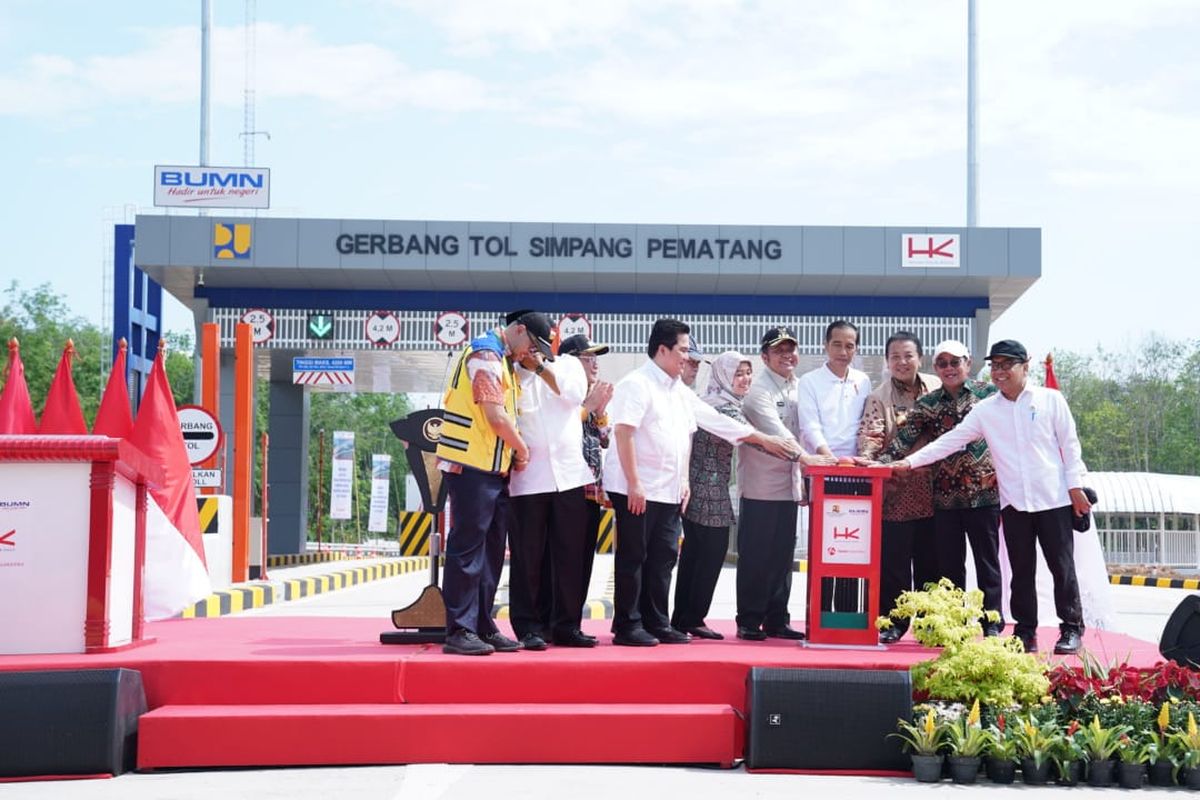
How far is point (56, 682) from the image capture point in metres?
5.77

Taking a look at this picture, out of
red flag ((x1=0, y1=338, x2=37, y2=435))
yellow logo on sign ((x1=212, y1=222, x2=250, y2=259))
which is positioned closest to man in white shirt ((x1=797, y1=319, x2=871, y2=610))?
red flag ((x1=0, y1=338, x2=37, y2=435))

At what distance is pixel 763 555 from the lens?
7531 millimetres

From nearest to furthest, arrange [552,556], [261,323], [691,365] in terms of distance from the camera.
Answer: [552,556] → [691,365] → [261,323]

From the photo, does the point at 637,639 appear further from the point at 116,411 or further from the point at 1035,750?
the point at 116,411

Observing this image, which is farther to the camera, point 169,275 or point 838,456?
point 169,275

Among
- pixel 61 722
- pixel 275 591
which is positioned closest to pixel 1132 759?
pixel 61 722

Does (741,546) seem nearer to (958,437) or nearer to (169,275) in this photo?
(958,437)

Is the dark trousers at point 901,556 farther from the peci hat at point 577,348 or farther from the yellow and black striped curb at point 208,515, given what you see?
the yellow and black striped curb at point 208,515

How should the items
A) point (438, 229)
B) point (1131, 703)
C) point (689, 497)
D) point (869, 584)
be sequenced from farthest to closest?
point (438, 229) < point (689, 497) < point (869, 584) < point (1131, 703)

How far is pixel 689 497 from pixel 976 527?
4.72 feet

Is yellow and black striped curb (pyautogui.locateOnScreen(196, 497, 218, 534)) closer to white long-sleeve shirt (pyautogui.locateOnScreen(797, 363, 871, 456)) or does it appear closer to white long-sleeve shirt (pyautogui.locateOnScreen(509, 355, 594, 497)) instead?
white long-sleeve shirt (pyautogui.locateOnScreen(509, 355, 594, 497))

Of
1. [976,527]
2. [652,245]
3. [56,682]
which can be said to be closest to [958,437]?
[976,527]

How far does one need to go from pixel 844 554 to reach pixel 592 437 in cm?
136

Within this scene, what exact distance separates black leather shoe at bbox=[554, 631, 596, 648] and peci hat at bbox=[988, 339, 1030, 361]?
7.66ft
